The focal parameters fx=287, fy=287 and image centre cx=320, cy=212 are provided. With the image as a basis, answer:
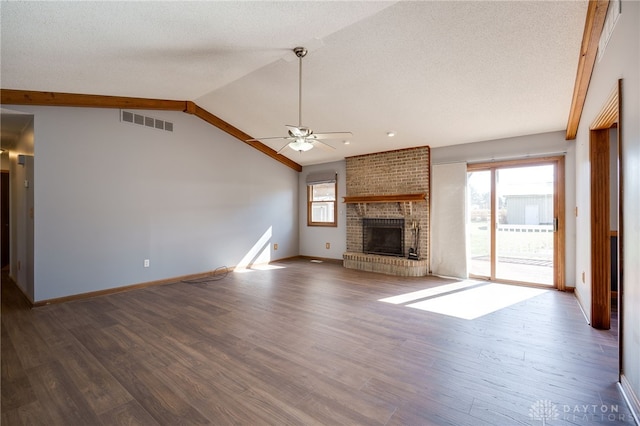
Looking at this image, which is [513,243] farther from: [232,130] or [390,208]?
[232,130]

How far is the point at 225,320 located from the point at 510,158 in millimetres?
5247

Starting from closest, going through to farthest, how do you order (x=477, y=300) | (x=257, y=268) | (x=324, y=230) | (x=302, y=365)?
(x=302, y=365) < (x=477, y=300) < (x=257, y=268) < (x=324, y=230)

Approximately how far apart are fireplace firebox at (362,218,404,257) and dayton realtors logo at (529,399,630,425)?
4303 millimetres

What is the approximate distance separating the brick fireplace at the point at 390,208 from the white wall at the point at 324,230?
9.3 inches

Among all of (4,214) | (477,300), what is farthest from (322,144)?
(4,214)

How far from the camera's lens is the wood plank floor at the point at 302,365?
5.93 feet

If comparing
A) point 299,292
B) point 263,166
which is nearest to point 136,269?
point 299,292

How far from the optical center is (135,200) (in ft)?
15.5

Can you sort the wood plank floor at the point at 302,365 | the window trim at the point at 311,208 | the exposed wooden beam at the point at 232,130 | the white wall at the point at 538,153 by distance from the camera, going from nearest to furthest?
the wood plank floor at the point at 302,365, the white wall at the point at 538,153, the exposed wooden beam at the point at 232,130, the window trim at the point at 311,208

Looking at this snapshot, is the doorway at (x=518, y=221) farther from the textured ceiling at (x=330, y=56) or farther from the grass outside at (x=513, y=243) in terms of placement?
the textured ceiling at (x=330, y=56)

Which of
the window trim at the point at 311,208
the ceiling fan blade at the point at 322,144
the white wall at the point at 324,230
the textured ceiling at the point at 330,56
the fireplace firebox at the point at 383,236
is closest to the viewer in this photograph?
the textured ceiling at the point at 330,56

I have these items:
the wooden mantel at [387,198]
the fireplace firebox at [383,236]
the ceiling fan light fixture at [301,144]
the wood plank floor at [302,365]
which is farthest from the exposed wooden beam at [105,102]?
the fireplace firebox at [383,236]

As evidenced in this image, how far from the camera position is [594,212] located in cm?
302

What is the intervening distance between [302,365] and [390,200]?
434 cm
